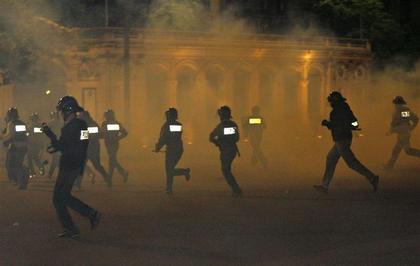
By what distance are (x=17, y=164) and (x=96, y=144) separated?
1.52m

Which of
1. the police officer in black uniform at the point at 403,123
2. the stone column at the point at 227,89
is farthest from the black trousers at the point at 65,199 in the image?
the stone column at the point at 227,89

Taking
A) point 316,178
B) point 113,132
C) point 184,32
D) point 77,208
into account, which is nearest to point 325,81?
point 184,32

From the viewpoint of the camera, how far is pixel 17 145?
1378 cm

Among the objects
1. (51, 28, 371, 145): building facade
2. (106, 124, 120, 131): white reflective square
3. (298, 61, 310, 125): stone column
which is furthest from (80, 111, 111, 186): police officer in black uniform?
(298, 61, 310, 125): stone column

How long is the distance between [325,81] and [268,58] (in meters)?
3.94

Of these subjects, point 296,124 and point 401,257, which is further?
point 296,124

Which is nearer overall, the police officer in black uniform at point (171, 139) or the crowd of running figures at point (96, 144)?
the crowd of running figures at point (96, 144)

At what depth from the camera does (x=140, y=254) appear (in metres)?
8.08

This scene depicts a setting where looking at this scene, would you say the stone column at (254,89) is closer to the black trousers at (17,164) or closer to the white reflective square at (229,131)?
the black trousers at (17,164)

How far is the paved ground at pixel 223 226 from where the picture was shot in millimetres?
7984

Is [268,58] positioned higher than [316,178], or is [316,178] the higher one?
[268,58]

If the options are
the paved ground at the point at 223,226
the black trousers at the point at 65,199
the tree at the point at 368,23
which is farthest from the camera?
the tree at the point at 368,23

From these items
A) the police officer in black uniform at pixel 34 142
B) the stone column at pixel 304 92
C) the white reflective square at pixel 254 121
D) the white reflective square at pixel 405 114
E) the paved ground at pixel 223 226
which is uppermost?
the stone column at pixel 304 92

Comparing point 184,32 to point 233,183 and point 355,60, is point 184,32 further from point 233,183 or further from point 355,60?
point 233,183
